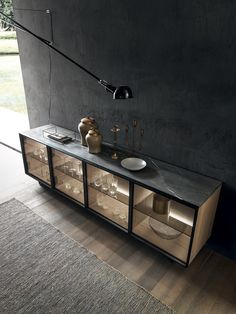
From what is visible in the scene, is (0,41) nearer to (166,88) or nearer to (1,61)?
(1,61)

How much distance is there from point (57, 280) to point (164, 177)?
1.09 metres

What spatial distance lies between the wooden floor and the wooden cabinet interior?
0.41 ft

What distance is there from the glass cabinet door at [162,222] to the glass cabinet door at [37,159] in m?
1.15

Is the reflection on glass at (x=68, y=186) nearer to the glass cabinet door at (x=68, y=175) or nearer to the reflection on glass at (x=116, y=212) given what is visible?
the glass cabinet door at (x=68, y=175)

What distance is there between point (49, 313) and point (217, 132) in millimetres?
1648

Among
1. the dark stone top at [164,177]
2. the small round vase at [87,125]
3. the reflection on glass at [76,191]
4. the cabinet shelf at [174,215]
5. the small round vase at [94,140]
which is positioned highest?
the small round vase at [87,125]

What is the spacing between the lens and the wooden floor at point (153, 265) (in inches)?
69.5

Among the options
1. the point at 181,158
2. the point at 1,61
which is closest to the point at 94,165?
the point at 181,158

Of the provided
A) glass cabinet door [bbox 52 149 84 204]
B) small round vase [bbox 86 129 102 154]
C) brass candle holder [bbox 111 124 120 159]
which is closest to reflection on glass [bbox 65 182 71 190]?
glass cabinet door [bbox 52 149 84 204]

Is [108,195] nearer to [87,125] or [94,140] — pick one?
[94,140]

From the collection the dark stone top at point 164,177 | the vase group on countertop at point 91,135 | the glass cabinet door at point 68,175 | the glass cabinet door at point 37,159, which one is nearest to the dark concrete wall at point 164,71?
the dark stone top at point 164,177

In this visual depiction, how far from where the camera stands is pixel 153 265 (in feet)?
6.61

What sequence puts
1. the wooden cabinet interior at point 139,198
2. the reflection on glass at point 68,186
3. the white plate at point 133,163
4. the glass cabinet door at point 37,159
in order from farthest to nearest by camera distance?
the glass cabinet door at point 37,159, the reflection on glass at point 68,186, the white plate at point 133,163, the wooden cabinet interior at point 139,198

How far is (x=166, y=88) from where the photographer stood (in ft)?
6.42
